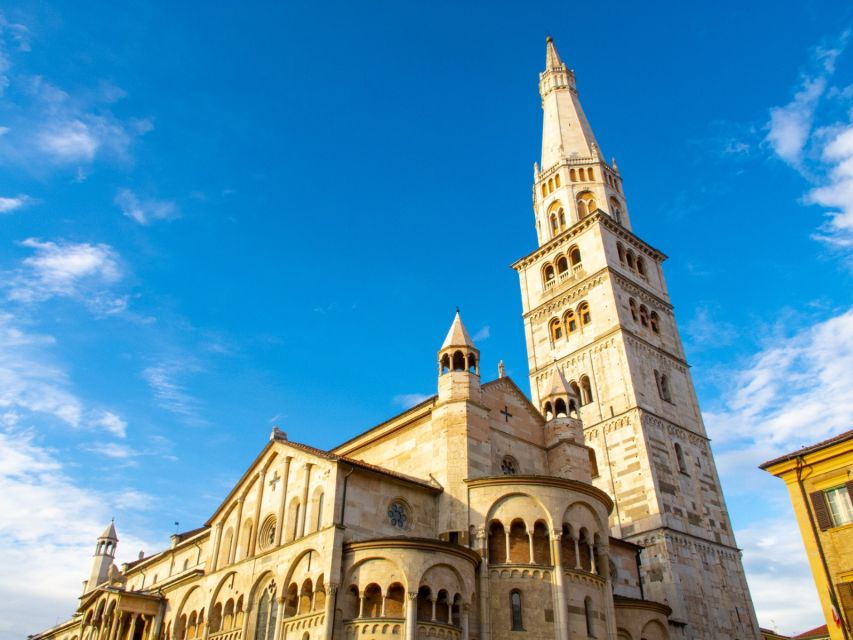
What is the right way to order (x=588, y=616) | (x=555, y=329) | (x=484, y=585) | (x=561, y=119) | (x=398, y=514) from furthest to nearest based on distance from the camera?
(x=561, y=119), (x=555, y=329), (x=398, y=514), (x=588, y=616), (x=484, y=585)

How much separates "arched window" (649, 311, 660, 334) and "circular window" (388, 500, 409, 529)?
2445 centimetres

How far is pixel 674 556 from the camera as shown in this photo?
3328 centimetres

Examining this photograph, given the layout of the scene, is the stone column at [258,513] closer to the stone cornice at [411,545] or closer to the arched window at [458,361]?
the stone cornice at [411,545]

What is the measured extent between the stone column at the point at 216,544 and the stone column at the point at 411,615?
516 inches

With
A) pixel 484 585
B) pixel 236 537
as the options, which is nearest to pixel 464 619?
pixel 484 585

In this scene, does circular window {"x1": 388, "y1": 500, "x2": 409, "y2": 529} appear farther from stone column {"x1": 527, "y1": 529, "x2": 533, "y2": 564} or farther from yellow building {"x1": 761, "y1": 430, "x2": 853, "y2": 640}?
yellow building {"x1": 761, "y1": 430, "x2": 853, "y2": 640}

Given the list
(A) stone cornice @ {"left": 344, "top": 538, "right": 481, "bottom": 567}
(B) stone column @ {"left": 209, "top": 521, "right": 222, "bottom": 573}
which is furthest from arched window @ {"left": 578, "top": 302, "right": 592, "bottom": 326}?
(B) stone column @ {"left": 209, "top": 521, "right": 222, "bottom": 573}

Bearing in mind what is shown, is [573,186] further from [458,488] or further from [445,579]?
[445,579]

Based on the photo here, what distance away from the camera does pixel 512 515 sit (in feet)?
83.3

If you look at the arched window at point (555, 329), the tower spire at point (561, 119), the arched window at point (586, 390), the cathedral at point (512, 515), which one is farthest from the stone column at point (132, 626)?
the tower spire at point (561, 119)

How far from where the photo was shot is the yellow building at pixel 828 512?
73.0 ft

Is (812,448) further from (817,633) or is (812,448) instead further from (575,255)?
(817,633)

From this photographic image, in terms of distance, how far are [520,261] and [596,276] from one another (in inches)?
317

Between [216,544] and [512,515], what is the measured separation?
15.2 meters
